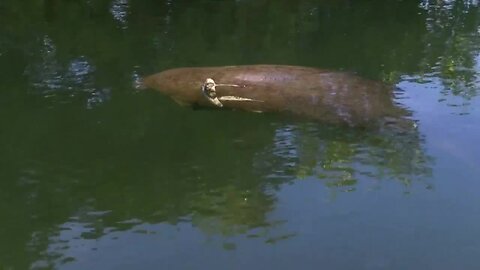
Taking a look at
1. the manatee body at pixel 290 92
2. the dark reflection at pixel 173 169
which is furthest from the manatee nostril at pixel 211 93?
the dark reflection at pixel 173 169

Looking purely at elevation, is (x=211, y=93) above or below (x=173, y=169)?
above

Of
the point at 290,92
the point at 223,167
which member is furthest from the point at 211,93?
the point at 223,167

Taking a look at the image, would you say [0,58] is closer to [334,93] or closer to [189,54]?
[189,54]

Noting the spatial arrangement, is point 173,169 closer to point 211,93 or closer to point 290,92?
point 211,93

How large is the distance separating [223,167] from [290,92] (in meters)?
1.32

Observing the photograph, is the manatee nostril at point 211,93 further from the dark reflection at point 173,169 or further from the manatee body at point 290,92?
the dark reflection at point 173,169

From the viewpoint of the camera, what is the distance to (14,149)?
21.8 feet

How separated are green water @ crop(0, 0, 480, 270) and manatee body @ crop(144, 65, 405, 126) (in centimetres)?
16

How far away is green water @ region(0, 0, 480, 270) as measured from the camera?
16.6 ft

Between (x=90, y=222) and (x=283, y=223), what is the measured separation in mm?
1388

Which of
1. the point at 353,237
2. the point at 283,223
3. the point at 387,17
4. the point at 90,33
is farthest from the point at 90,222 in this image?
the point at 387,17

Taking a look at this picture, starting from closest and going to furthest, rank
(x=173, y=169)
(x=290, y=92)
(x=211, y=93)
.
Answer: (x=173, y=169) → (x=290, y=92) → (x=211, y=93)

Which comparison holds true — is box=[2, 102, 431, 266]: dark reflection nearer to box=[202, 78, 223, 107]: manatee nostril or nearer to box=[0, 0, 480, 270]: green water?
box=[0, 0, 480, 270]: green water

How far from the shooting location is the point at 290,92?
722 cm
